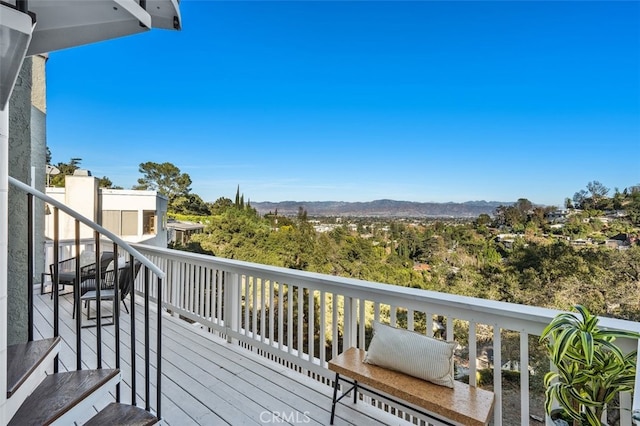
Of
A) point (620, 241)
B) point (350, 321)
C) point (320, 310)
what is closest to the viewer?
point (350, 321)

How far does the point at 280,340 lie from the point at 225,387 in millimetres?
599

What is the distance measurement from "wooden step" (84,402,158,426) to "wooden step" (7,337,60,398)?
47 centimetres

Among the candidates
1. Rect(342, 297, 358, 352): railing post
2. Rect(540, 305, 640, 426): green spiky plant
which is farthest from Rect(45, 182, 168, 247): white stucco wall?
Rect(540, 305, 640, 426): green spiky plant

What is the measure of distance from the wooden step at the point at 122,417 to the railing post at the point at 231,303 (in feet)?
5.03

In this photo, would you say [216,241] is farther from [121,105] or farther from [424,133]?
[424,133]

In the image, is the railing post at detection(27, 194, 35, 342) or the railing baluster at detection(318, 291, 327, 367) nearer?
the railing post at detection(27, 194, 35, 342)

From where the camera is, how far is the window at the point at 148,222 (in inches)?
516

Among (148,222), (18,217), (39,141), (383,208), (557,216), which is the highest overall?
(39,141)

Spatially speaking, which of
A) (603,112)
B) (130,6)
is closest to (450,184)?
(603,112)

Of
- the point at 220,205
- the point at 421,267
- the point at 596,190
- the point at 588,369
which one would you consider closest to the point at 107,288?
the point at 588,369

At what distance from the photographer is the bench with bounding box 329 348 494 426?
1582mm

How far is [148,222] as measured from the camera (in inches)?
527

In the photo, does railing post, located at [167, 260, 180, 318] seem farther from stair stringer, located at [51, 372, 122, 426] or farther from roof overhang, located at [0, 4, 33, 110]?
roof overhang, located at [0, 4, 33, 110]

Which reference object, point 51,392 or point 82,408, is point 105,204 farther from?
point 82,408
